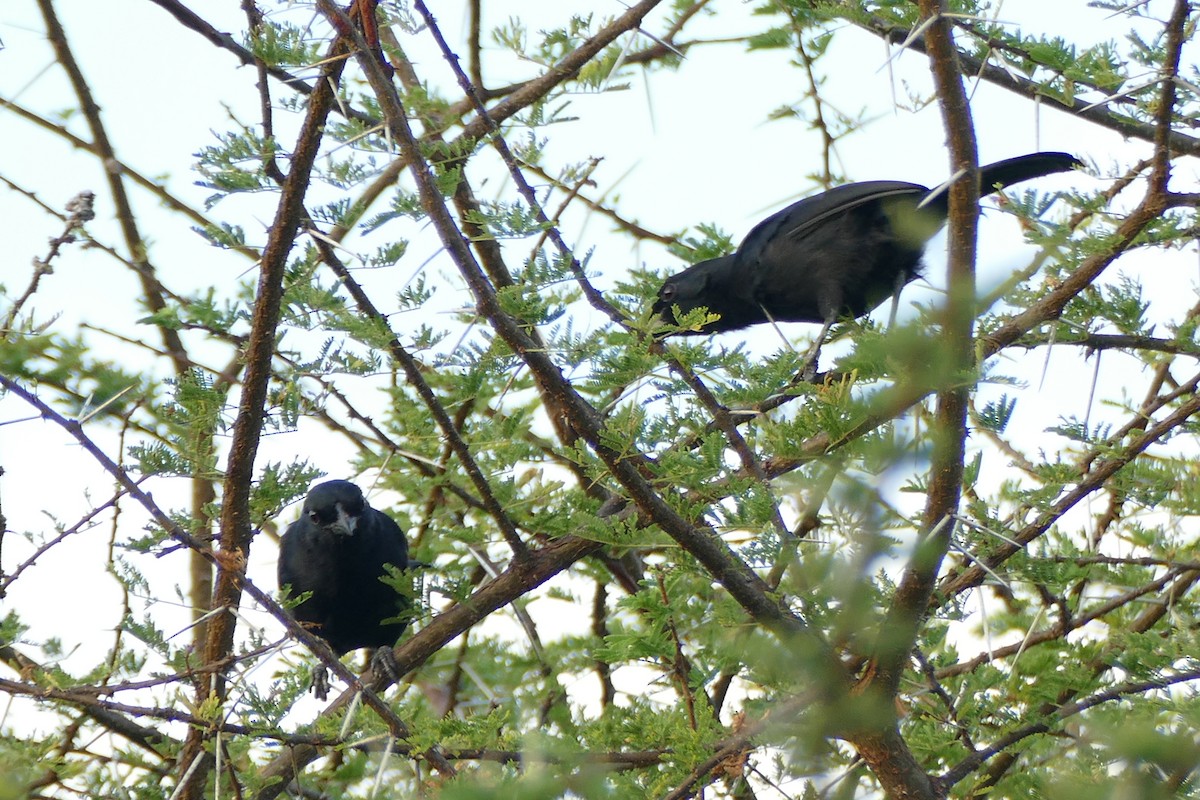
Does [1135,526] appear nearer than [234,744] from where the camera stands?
No

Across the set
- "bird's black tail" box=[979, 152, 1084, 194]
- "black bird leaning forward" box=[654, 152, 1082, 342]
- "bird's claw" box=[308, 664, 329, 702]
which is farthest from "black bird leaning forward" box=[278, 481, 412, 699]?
"bird's black tail" box=[979, 152, 1084, 194]

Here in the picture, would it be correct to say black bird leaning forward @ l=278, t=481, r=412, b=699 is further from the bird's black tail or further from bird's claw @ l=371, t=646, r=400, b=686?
the bird's black tail

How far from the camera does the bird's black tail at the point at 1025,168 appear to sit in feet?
19.0

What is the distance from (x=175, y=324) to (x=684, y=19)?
301cm

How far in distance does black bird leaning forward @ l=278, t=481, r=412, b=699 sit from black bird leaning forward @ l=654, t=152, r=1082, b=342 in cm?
180

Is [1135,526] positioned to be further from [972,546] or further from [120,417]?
[120,417]

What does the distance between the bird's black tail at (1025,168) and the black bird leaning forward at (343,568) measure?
3.25 metres

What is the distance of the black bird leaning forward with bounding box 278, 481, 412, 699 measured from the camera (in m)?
5.52

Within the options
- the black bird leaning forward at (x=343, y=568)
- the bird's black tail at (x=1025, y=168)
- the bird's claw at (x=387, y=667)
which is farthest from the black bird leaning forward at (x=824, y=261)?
the bird's claw at (x=387, y=667)

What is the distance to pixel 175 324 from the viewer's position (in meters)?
3.66

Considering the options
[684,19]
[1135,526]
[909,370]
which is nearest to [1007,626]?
[1135,526]

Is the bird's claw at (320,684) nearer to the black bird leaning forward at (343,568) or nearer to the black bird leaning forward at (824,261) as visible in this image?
the black bird leaning forward at (343,568)

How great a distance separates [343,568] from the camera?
222 inches

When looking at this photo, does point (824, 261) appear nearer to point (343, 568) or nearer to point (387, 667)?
point (343, 568)
